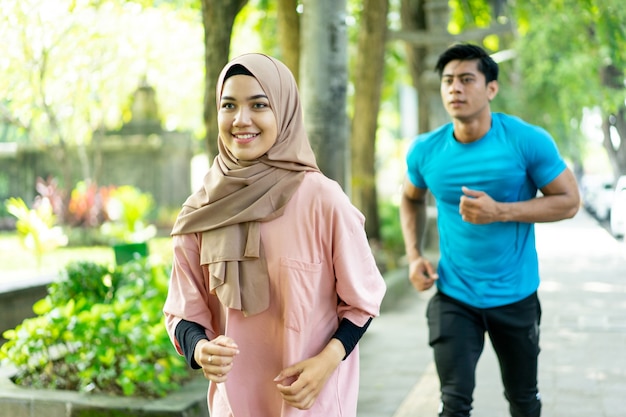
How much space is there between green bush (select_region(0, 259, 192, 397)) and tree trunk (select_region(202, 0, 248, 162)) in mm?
1496

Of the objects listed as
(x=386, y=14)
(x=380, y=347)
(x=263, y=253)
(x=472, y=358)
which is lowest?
(x=380, y=347)

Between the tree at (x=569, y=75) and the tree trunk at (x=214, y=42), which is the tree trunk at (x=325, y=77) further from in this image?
the tree at (x=569, y=75)

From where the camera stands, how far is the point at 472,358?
14.1ft

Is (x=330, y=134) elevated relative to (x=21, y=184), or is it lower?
elevated

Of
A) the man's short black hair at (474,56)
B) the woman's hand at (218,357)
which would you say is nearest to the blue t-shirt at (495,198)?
the man's short black hair at (474,56)

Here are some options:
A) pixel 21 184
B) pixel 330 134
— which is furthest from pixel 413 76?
pixel 330 134

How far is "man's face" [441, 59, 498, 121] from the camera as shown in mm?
4379

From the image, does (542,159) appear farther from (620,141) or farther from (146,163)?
(620,141)

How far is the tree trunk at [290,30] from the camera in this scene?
9000mm

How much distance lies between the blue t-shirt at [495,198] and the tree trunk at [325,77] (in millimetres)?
1769

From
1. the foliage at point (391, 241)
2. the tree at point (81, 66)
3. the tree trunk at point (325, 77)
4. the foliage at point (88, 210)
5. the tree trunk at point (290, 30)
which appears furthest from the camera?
the foliage at point (88, 210)

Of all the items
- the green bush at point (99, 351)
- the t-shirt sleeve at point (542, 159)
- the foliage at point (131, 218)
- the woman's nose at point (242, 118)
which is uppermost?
the woman's nose at point (242, 118)

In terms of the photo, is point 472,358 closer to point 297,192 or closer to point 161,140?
point 297,192

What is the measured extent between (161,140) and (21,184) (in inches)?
152
